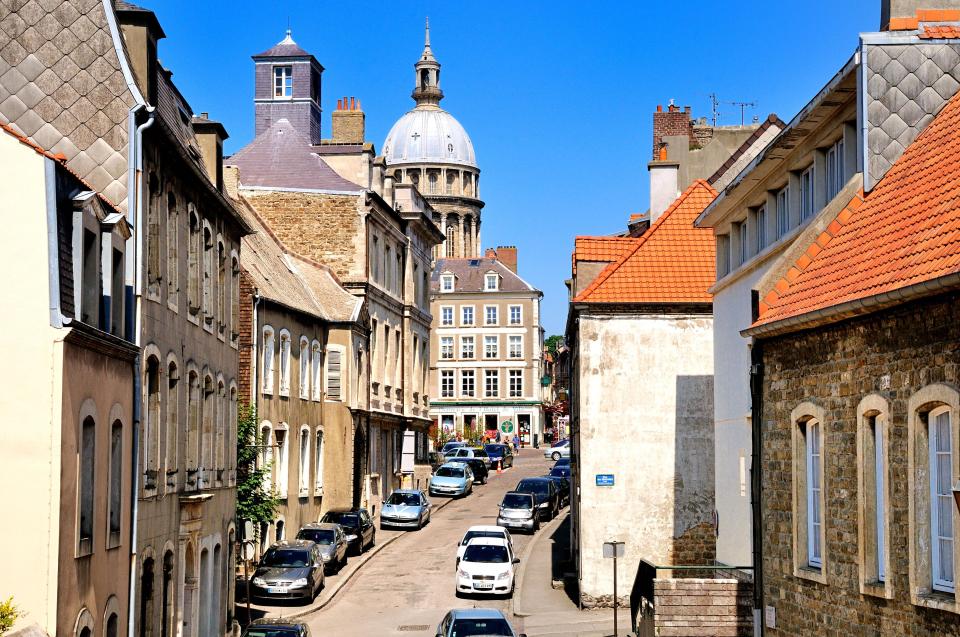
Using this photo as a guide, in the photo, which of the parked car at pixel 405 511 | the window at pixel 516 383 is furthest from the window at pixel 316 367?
the window at pixel 516 383

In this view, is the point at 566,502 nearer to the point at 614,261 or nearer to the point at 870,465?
the point at 614,261

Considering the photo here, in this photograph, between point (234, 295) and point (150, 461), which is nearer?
point (150, 461)

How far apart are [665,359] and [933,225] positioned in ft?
65.8

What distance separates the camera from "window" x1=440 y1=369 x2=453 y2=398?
118975mm

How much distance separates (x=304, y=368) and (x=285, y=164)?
13.5 meters

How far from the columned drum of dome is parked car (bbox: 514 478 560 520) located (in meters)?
96.4

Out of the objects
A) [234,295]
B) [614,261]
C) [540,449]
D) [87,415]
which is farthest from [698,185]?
[540,449]

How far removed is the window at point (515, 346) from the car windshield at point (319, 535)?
7623 cm

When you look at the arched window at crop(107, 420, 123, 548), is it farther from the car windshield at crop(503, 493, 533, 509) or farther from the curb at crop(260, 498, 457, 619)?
the car windshield at crop(503, 493, 533, 509)

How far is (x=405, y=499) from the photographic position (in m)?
52.9

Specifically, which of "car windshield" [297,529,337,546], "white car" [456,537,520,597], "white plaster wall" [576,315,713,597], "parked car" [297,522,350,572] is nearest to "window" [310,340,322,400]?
"parked car" [297,522,350,572]

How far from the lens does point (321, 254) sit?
55.2m

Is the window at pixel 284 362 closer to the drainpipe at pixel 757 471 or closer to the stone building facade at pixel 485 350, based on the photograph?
the drainpipe at pixel 757 471

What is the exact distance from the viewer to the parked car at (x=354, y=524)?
45.0 m
